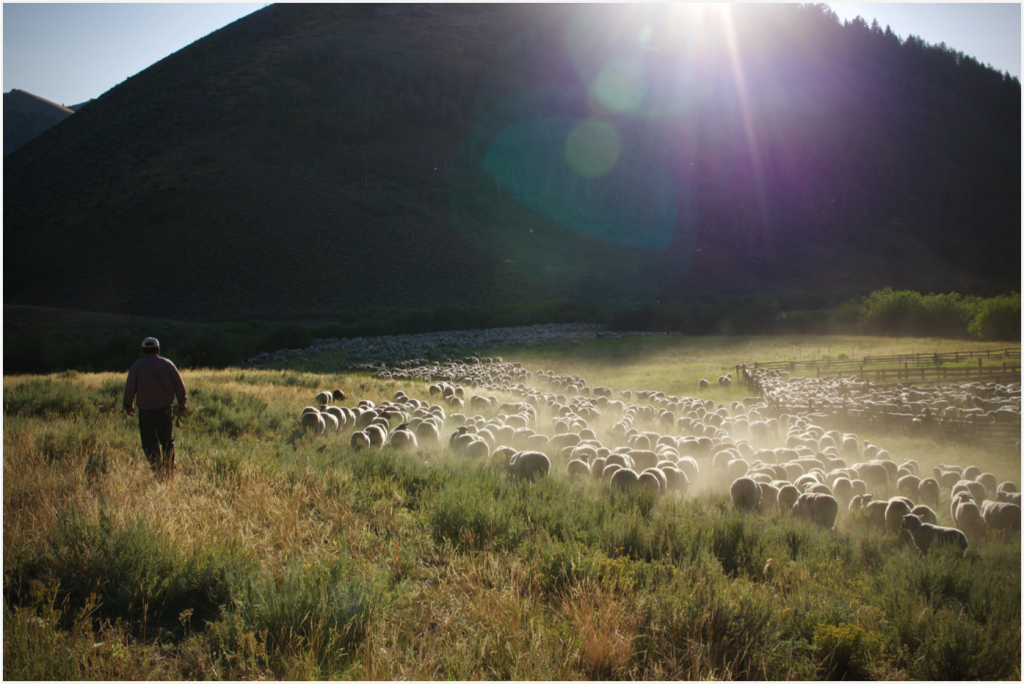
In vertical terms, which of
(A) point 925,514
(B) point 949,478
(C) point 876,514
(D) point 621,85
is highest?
(D) point 621,85

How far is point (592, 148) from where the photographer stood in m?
123

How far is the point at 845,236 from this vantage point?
112500mm

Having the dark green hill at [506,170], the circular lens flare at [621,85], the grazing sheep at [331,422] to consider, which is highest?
the circular lens flare at [621,85]

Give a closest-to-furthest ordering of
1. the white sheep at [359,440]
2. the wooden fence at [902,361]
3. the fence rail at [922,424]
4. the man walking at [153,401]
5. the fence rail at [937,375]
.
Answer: the man walking at [153,401] → the white sheep at [359,440] → the fence rail at [922,424] → the fence rail at [937,375] → the wooden fence at [902,361]

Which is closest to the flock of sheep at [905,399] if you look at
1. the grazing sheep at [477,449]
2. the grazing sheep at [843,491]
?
the grazing sheep at [843,491]

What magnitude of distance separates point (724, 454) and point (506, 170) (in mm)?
107962

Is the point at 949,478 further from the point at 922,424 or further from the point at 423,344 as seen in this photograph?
the point at 423,344

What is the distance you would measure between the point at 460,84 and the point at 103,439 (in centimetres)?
13227

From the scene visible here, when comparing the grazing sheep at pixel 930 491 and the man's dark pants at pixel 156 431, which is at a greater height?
the man's dark pants at pixel 156 431

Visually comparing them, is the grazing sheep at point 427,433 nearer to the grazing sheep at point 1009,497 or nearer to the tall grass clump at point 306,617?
the tall grass clump at point 306,617

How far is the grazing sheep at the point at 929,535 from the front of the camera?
19.1 ft

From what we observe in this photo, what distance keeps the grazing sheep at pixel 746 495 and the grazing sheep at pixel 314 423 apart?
25.5 feet

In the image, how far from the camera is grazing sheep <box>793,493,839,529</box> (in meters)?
6.62

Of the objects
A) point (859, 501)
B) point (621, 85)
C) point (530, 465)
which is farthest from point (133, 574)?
point (621, 85)
